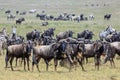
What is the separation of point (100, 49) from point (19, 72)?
5527mm

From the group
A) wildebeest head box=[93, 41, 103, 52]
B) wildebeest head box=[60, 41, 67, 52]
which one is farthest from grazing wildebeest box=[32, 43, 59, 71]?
wildebeest head box=[93, 41, 103, 52]

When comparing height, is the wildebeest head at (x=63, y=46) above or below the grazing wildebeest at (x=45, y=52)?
above

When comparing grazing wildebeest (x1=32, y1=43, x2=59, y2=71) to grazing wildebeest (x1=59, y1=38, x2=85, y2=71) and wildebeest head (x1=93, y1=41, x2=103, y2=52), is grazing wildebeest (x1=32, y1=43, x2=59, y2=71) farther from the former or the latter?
wildebeest head (x1=93, y1=41, x2=103, y2=52)

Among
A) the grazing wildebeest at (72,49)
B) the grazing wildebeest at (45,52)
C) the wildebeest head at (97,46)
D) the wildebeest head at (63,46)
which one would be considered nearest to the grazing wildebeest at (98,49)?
the wildebeest head at (97,46)

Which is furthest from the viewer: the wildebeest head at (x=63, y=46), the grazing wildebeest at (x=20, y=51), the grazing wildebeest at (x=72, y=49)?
the grazing wildebeest at (x=20, y=51)

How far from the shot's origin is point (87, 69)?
85.6 ft

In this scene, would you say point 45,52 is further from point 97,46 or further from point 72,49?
point 97,46

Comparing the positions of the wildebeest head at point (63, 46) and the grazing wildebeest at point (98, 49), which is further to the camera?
the grazing wildebeest at point (98, 49)

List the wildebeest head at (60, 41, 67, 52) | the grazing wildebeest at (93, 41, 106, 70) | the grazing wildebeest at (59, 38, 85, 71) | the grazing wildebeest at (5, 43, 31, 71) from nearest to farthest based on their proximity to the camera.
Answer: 1. the wildebeest head at (60, 41, 67, 52)
2. the grazing wildebeest at (59, 38, 85, 71)
3. the grazing wildebeest at (5, 43, 31, 71)
4. the grazing wildebeest at (93, 41, 106, 70)

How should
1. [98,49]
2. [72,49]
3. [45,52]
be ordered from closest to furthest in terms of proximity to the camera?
[45,52] < [72,49] < [98,49]

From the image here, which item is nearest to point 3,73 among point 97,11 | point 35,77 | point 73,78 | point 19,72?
point 19,72

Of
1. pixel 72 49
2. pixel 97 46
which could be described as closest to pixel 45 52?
pixel 72 49

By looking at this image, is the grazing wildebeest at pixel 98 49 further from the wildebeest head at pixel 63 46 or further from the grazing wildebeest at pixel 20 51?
the grazing wildebeest at pixel 20 51

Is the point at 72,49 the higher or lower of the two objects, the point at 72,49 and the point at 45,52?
the higher
